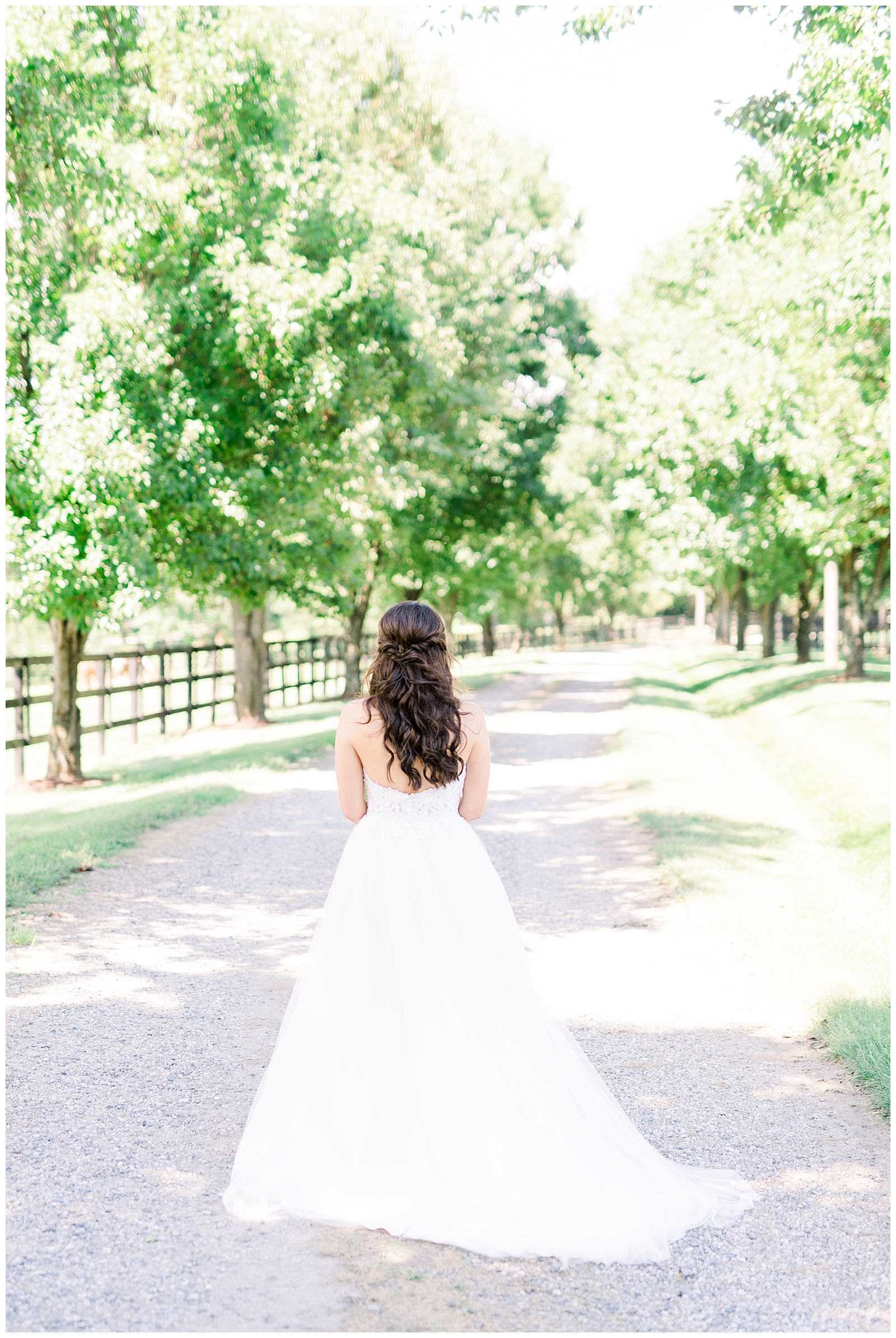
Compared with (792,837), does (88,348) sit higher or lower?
higher

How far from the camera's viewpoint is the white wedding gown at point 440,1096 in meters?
3.79

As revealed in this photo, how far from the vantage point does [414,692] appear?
431 cm

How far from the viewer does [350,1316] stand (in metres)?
3.26

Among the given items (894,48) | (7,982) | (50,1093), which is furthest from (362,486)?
(50,1093)

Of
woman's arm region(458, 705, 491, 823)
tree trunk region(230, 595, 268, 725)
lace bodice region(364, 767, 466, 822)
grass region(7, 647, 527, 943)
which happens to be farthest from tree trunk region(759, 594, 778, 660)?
lace bodice region(364, 767, 466, 822)

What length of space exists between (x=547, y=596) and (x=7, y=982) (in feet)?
195

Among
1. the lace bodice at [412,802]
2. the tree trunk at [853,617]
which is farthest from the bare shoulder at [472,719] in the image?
the tree trunk at [853,617]

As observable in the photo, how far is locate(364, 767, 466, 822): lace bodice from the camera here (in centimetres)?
449

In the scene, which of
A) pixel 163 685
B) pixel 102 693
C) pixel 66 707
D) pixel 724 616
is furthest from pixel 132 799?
pixel 724 616

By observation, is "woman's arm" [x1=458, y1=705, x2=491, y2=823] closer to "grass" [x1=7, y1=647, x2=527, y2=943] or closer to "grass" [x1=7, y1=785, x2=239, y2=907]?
"grass" [x1=7, y1=647, x2=527, y2=943]

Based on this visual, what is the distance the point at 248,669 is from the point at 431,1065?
771 inches

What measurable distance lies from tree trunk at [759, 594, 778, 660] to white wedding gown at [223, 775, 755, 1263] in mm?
35491

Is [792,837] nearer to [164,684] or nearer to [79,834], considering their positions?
[79,834]

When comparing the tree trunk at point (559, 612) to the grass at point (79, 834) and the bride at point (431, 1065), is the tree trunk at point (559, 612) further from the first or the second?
the bride at point (431, 1065)
